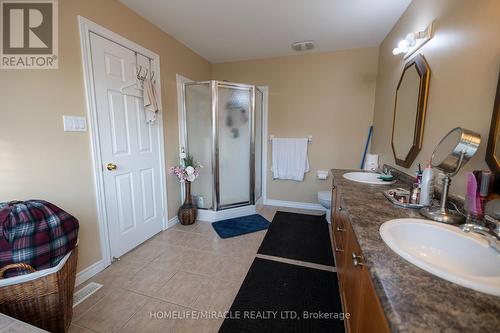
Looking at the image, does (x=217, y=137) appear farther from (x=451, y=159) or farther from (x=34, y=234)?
(x=451, y=159)

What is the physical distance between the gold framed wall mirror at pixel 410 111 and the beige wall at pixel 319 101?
93 cm

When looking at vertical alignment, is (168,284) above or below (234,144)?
below

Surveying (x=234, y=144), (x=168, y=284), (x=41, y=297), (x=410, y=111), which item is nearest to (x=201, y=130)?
(x=234, y=144)

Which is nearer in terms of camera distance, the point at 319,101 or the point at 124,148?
the point at 124,148

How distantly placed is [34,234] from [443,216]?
2049mm

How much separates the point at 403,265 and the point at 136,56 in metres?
2.62

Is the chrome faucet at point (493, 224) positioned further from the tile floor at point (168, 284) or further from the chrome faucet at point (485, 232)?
the tile floor at point (168, 284)

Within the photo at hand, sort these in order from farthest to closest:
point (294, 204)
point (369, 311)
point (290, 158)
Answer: point (294, 204) → point (290, 158) → point (369, 311)

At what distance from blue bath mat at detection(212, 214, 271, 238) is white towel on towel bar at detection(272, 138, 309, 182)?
0.83 m

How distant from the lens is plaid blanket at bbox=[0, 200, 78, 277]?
1052 mm

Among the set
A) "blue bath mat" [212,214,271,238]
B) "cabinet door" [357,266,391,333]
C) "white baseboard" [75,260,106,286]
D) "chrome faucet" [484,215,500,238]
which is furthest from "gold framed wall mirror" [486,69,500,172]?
"white baseboard" [75,260,106,286]

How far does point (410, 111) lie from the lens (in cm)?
175

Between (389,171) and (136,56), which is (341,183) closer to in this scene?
(389,171)

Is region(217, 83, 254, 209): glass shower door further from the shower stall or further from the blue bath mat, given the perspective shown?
the blue bath mat
